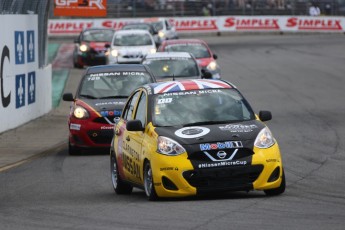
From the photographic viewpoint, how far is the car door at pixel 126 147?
13041 millimetres

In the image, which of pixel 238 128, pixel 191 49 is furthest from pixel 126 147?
pixel 191 49

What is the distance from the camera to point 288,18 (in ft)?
207

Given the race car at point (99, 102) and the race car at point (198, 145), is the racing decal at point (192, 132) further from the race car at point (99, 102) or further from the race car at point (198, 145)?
the race car at point (99, 102)

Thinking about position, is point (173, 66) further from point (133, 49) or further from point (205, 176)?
point (205, 176)

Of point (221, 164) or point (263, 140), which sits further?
point (263, 140)

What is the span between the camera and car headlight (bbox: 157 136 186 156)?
1198 cm

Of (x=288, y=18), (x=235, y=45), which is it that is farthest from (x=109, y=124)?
(x=288, y=18)

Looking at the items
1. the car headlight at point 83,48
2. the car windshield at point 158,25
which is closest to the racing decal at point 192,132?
the car headlight at point 83,48

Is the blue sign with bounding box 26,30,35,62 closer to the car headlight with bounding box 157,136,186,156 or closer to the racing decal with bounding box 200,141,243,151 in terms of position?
the car headlight with bounding box 157,136,186,156

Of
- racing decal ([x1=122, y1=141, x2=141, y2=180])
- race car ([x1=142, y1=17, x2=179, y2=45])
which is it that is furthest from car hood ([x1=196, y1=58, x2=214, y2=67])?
race car ([x1=142, y1=17, x2=179, y2=45])

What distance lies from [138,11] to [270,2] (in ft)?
25.0

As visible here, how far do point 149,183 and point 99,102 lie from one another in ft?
25.2

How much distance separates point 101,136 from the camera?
19578mm

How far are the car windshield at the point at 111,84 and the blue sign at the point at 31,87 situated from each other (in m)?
5.87
